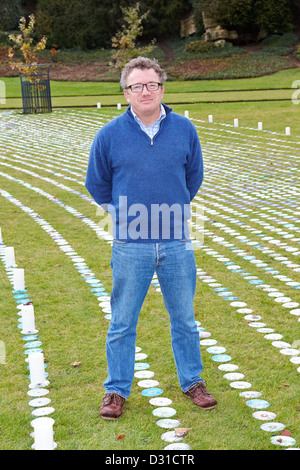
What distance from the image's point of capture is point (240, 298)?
6.66 metres

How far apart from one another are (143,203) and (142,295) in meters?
0.64

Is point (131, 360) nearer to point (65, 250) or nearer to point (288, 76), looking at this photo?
point (65, 250)

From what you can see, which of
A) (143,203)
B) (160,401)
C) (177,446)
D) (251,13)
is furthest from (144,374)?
(251,13)

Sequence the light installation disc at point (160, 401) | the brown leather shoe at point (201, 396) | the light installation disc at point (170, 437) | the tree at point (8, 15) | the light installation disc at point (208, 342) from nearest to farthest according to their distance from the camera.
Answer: the light installation disc at point (170, 437), the brown leather shoe at point (201, 396), the light installation disc at point (160, 401), the light installation disc at point (208, 342), the tree at point (8, 15)

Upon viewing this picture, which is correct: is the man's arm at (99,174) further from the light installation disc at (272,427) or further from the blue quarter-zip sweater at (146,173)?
the light installation disc at (272,427)

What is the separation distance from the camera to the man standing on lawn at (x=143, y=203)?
400 cm

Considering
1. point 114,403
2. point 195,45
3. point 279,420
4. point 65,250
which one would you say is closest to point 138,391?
point 114,403

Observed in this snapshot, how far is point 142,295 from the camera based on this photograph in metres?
4.20

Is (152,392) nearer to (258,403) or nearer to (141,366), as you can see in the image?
(141,366)

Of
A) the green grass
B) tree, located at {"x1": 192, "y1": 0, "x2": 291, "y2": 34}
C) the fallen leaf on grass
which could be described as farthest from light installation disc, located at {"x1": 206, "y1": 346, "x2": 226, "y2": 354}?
tree, located at {"x1": 192, "y1": 0, "x2": 291, "y2": 34}

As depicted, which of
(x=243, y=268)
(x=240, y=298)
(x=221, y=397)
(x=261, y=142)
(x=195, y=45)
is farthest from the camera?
(x=195, y=45)

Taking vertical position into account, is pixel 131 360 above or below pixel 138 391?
above

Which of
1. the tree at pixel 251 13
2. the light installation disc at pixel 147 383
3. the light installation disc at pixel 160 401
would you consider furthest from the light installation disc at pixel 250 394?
the tree at pixel 251 13
